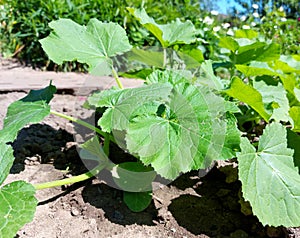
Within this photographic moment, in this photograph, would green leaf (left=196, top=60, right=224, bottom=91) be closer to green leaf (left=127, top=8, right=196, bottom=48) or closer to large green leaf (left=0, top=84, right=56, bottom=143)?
green leaf (left=127, top=8, right=196, bottom=48)

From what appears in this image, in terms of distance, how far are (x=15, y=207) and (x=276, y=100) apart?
1144 millimetres

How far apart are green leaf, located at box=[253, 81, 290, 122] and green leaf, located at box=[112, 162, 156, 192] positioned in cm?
56

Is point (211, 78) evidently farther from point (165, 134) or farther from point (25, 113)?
point (25, 113)

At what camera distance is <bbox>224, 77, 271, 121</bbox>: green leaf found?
4.68 feet

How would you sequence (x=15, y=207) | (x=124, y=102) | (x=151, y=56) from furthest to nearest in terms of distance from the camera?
(x=151, y=56)
(x=124, y=102)
(x=15, y=207)

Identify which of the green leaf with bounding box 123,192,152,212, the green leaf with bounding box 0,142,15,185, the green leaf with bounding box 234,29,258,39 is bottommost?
the green leaf with bounding box 123,192,152,212

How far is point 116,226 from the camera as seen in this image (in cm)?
141

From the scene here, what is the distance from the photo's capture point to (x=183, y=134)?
1.30m

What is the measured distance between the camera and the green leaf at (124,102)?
131 centimetres

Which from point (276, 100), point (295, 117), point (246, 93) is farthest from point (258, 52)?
point (246, 93)

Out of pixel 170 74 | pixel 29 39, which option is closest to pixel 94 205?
pixel 170 74

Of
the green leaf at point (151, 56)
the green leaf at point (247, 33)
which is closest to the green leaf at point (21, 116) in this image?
the green leaf at point (151, 56)

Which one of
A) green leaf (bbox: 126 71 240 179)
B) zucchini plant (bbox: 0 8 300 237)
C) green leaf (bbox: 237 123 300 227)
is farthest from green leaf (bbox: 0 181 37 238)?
green leaf (bbox: 237 123 300 227)

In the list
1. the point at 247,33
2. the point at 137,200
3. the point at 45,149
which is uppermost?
the point at 247,33
